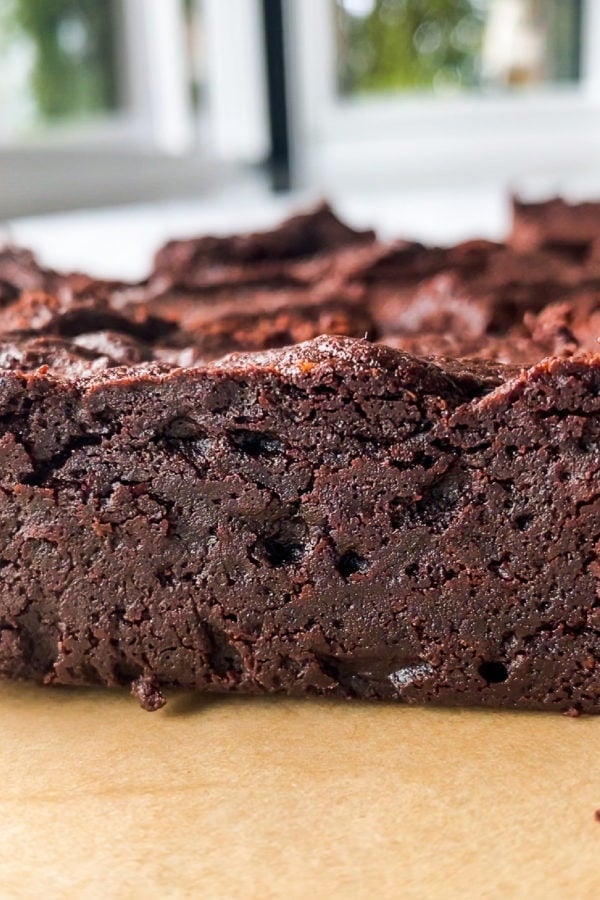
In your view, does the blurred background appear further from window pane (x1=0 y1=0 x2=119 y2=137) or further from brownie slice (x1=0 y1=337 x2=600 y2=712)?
brownie slice (x1=0 y1=337 x2=600 y2=712)

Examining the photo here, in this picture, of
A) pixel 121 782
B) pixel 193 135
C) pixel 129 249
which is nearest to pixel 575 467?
pixel 121 782

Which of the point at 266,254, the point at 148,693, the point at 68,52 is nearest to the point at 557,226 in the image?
the point at 266,254

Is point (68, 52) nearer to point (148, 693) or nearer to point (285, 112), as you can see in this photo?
point (285, 112)

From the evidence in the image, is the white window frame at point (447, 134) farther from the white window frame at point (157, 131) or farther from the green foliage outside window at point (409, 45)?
the white window frame at point (157, 131)

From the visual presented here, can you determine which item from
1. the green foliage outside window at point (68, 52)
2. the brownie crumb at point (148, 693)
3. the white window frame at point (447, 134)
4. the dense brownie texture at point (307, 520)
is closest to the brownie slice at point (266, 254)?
the dense brownie texture at point (307, 520)

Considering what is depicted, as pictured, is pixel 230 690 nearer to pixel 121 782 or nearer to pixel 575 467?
pixel 121 782

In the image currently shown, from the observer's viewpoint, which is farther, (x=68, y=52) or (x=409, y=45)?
(x=409, y=45)

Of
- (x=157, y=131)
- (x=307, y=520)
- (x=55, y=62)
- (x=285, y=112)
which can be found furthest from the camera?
(x=285, y=112)
